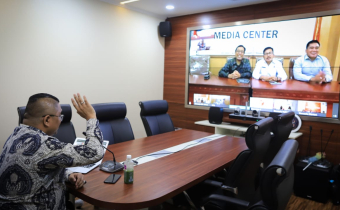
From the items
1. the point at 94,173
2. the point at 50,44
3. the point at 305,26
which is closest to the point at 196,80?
the point at 305,26

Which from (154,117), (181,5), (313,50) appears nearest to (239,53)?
(313,50)

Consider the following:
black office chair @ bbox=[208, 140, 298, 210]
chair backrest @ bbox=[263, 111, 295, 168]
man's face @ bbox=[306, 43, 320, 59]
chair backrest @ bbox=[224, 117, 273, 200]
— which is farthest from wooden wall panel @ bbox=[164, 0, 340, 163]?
black office chair @ bbox=[208, 140, 298, 210]

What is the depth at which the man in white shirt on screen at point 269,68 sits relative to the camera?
3994 mm

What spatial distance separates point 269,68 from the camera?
4102 mm

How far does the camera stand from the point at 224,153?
241 centimetres

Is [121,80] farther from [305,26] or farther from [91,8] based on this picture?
[305,26]

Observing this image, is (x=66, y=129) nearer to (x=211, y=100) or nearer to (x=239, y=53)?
(x=211, y=100)

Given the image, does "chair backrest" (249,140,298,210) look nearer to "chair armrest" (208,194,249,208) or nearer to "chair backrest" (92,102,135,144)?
"chair armrest" (208,194,249,208)

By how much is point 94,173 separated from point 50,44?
2.63 meters

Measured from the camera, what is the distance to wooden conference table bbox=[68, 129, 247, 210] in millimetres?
1424

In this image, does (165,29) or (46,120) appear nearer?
(46,120)

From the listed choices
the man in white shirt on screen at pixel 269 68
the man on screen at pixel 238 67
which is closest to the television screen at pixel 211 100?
the man on screen at pixel 238 67

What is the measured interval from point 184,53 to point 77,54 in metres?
2.20

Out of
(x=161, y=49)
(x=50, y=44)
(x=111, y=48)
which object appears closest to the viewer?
(x=50, y=44)
